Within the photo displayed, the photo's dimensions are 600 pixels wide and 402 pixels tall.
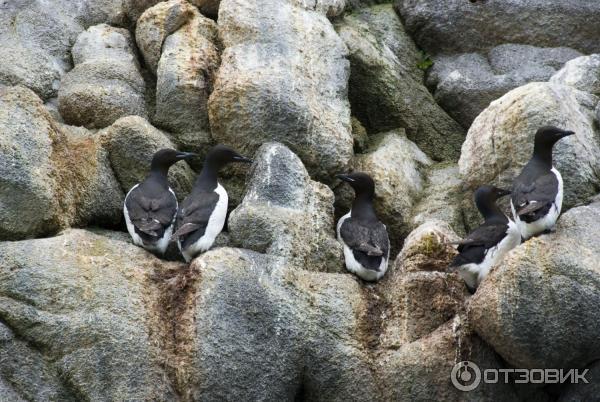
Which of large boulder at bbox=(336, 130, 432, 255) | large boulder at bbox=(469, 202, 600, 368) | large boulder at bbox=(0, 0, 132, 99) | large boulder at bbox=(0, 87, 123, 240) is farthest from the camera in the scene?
large boulder at bbox=(0, 0, 132, 99)

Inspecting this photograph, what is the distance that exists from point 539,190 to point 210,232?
2988 millimetres

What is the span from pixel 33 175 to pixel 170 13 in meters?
3.28

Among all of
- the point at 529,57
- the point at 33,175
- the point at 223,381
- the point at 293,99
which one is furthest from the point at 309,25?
the point at 223,381

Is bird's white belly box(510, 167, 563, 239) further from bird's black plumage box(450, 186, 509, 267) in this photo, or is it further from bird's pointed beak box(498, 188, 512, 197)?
bird's pointed beak box(498, 188, 512, 197)

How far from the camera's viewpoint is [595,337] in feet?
28.7

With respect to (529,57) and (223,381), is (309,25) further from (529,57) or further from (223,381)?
(223,381)

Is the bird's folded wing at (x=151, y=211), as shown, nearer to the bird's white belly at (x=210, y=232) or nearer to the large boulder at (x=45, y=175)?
the bird's white belly at (x=210, y=232)

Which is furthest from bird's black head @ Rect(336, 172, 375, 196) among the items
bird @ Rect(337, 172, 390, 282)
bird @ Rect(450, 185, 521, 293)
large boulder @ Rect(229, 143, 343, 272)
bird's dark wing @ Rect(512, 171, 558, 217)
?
bird's dark wing @ Rect(512, 171, 558, 217)

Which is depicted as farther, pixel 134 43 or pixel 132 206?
pixel 134 43

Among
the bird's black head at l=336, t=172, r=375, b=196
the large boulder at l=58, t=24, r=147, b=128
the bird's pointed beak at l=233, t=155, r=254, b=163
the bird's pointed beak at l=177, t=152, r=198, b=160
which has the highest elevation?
the bird's black head at l=336, t=172, r=375, b=196

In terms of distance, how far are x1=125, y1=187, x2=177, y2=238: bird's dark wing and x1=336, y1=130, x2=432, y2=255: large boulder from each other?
2102 mm

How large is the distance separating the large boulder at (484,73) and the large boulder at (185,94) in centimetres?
294

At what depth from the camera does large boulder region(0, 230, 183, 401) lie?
886 centimetres

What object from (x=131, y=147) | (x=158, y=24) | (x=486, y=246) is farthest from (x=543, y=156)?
A: (x=158, y=24)
